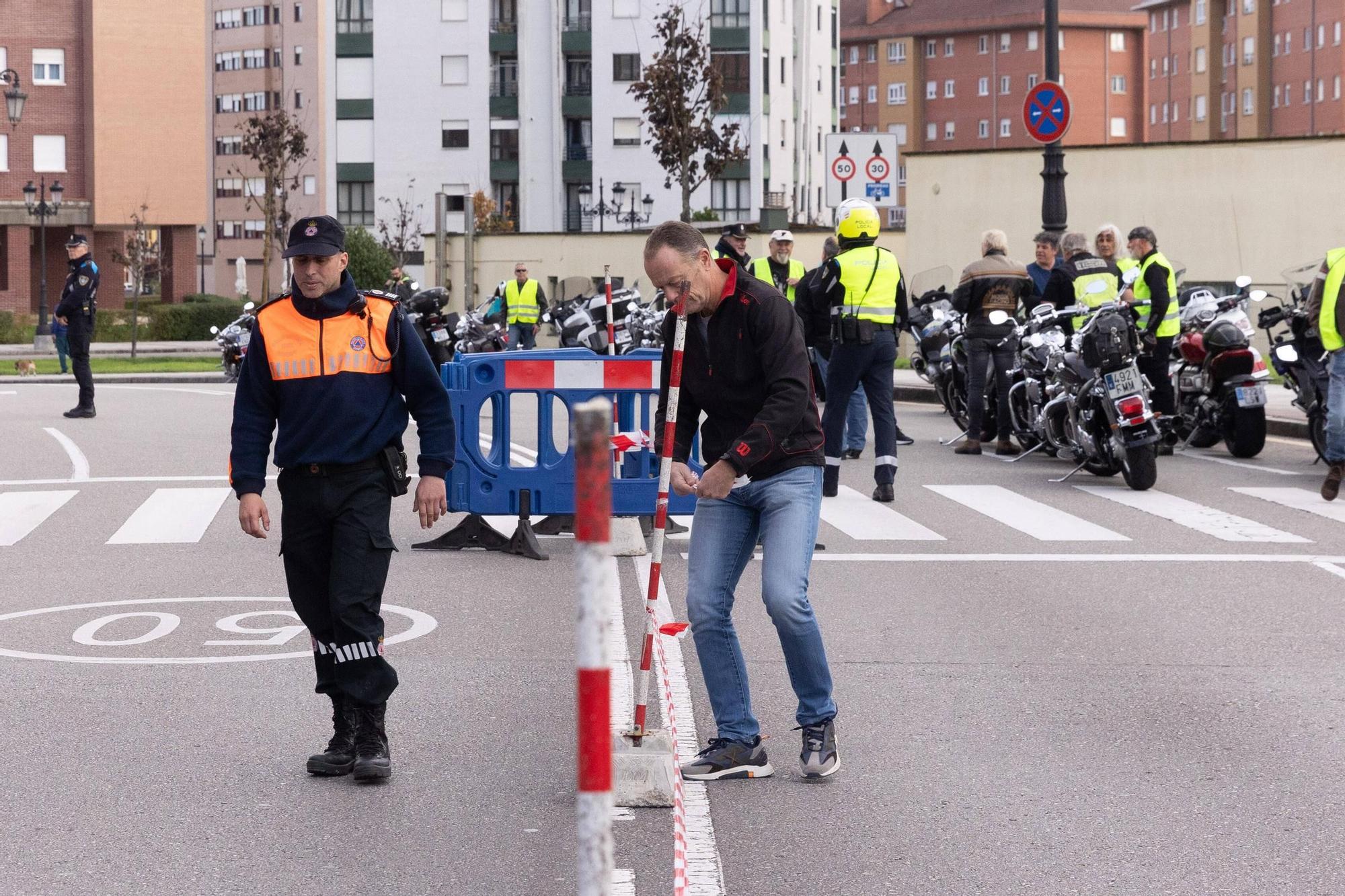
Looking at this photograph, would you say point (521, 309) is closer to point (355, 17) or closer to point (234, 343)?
point (234, 343)

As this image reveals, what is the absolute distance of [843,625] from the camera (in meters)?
8.84

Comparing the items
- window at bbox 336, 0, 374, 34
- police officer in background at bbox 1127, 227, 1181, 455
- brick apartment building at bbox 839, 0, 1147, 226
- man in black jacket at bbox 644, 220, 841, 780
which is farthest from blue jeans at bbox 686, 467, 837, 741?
brick apartment building at bbox 839, 0, 1147, 226

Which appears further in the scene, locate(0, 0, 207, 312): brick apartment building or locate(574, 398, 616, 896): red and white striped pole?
locate(0, 0, 207, 312): brick apartment building

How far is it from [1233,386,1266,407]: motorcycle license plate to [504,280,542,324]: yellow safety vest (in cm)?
1883

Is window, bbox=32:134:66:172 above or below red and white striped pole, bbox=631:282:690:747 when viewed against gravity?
above

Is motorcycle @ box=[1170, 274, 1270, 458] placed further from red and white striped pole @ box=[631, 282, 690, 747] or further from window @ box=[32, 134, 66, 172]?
window @ box=[32, 134, 66, 172]

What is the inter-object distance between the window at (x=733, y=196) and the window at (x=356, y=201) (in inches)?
659

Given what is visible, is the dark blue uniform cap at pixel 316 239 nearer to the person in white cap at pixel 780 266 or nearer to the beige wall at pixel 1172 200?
the person in white cap at pixel 780 266

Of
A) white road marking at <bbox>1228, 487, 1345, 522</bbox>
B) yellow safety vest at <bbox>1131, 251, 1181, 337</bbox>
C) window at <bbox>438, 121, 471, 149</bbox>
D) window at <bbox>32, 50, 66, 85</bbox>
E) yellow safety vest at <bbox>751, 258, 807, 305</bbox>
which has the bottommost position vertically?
white road marking at <bbox>1228, 487, 1345, 522</bbox>

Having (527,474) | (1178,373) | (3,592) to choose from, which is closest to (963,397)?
(1178,373)

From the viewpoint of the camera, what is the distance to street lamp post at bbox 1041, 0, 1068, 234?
24.0 metres

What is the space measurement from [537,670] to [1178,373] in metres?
10.7

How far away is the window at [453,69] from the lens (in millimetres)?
90812

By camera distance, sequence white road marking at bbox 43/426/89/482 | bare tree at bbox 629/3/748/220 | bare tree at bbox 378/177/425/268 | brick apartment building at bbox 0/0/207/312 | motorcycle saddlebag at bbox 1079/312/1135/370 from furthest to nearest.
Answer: bare tree at bbox 378/177/425/268, brick apartment building at bbox 0/0/207/312, bare tree at bbox 629/3/748/220, white road marking at bbox 43/426/89/482, motorcycle saddlebag at bbox 1079/312/1135/370
